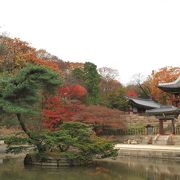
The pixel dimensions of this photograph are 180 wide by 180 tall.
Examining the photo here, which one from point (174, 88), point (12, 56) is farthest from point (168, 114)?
point (12, 56)

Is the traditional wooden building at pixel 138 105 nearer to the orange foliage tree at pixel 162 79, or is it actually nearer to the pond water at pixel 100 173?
the orange foliage tree at pixel 162 79

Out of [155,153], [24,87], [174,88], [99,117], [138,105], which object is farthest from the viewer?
[138,105]

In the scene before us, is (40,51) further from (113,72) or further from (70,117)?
(70,117)

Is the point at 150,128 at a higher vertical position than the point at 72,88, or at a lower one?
lower

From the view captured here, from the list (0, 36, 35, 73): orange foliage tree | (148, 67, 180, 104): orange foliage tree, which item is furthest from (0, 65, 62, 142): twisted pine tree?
(148, 67, 180, 104): orange foliage tree

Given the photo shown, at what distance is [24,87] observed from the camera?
742 inches

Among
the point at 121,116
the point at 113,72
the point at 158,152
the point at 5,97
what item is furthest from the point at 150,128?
the point at 113,72

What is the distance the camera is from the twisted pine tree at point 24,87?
18.5 metres

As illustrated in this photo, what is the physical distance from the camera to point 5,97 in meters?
18.7

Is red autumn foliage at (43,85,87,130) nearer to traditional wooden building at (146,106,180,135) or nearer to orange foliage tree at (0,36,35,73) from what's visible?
orange foliage tree at (0,36,35,73)

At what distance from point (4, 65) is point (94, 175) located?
2195 cm

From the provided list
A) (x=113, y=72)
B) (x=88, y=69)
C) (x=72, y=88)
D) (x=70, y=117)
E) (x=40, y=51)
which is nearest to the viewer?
(x=70, y=117)

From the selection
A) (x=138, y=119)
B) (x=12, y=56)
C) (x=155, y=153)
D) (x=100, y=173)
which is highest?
(x=12, y=56)

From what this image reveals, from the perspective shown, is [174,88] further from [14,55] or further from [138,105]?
[14,55]
